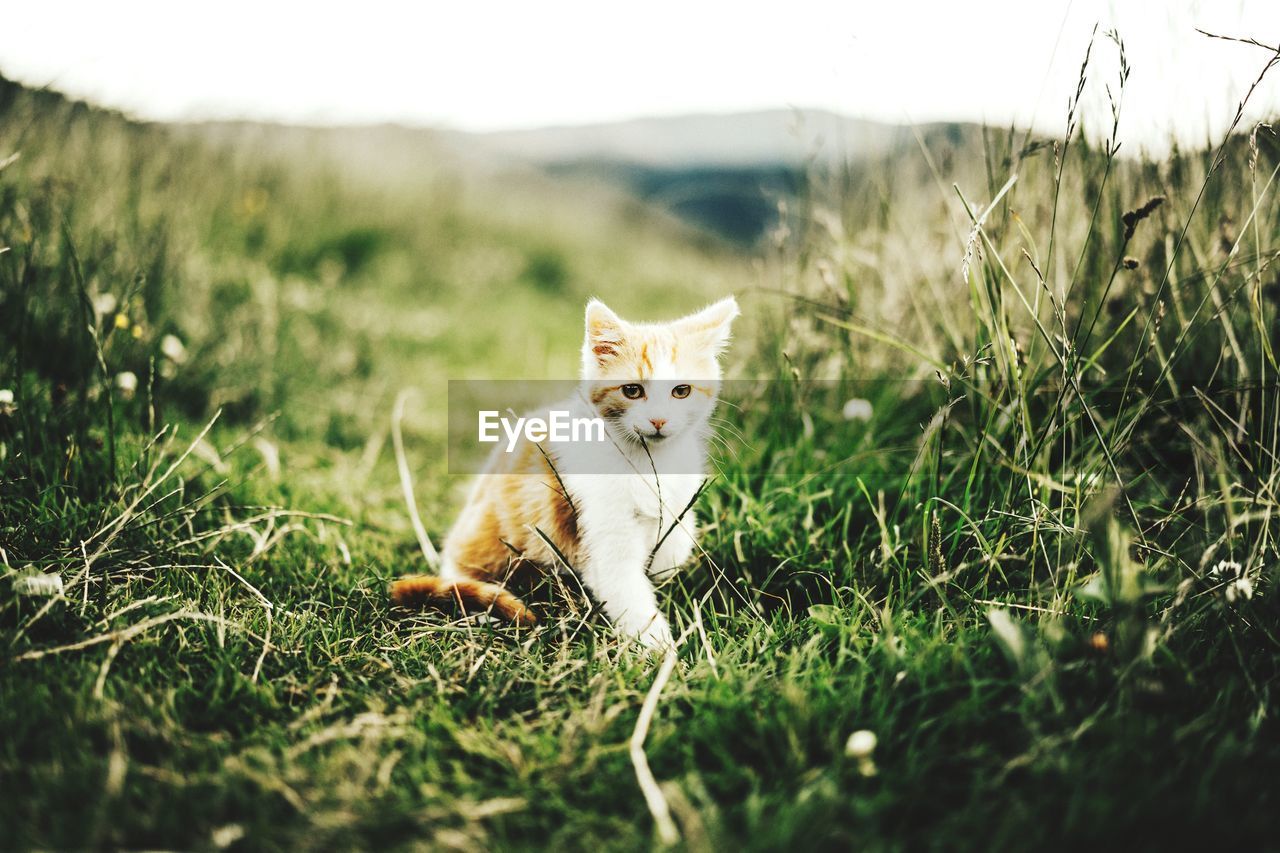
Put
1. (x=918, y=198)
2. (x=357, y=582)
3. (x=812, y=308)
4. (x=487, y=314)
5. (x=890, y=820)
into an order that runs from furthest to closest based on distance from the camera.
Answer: (x=487, y=314) → (x=918, y=198) → (x=812, y=308) → (x=357, y=582) → (x=890, y=820)

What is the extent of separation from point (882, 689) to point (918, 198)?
3.10 meters

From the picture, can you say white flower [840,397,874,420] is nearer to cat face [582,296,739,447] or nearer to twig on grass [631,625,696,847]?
cat face [582,296,739,447]

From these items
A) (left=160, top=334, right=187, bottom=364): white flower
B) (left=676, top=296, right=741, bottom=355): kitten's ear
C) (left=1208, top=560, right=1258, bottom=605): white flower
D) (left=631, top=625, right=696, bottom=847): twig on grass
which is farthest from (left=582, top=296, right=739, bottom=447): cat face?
(left=160, top=334, right=187, bottom=364): white flower

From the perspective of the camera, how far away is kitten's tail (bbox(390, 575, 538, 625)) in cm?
159

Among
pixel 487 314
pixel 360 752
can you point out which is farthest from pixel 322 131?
pixel 360 752

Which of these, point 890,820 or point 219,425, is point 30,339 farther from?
point 890,820

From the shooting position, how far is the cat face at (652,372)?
67.8 inches

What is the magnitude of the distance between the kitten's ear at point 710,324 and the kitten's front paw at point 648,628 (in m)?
0.69

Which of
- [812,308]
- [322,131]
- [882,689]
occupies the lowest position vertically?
[882,689]

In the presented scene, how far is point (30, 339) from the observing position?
2.30 metres

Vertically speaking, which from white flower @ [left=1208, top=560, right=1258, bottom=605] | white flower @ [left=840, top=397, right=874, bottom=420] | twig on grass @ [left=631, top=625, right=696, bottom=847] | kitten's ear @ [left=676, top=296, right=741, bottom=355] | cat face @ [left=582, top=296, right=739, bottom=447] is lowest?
twig on grass @ [left=631, top=625, right=696, bottom=847]

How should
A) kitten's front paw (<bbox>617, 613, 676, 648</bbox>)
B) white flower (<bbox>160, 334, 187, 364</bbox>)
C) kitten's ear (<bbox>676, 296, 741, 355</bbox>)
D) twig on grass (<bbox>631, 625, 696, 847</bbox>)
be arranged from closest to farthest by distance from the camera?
twig on grass (<bbox>631, 625, 696, 847</bbox>) < kitten's front paw (<bbox>617, 613, 676, 648</bbox>) < kitten's ear (<bbox>676, 296, 741, 355</bbox>) < white flower (<bbox>160, 334, 187, 364</bbox>)

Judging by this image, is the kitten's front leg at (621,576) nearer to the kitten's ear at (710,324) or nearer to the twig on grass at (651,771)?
the twig on grass at (651,771)

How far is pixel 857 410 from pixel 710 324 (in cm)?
81
